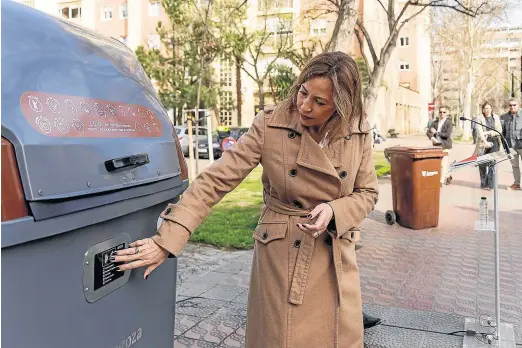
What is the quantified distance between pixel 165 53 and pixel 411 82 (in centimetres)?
3793

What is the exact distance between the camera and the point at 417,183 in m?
7.34

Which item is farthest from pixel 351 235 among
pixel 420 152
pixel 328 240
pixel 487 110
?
pixel 487 110

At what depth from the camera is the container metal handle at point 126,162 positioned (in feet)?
5.88

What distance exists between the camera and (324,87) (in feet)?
6.73

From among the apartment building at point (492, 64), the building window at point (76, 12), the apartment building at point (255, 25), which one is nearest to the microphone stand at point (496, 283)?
the apartment building at point (492, 64)

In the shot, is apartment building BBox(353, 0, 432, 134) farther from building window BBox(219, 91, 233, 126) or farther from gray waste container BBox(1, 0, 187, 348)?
gray waste container BBox(1, 0, 187, 348)

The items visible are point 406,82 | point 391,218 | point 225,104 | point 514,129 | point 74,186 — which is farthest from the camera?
point 406,82

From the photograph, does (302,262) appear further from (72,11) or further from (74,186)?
(72,11)

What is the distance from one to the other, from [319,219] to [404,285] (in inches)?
132

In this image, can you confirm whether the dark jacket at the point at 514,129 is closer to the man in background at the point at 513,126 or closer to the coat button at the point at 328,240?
the man in background at the point at 513,126

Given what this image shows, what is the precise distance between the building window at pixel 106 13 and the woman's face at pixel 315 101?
144 feet

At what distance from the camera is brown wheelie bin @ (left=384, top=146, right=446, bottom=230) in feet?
24.0

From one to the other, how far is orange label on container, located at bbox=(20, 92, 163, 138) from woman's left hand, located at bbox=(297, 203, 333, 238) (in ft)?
2.48

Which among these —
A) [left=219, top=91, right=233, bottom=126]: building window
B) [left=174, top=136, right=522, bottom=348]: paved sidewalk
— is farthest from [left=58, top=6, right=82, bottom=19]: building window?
[left=174, top=136, right=522, bottom=348]: paved sidewalk
